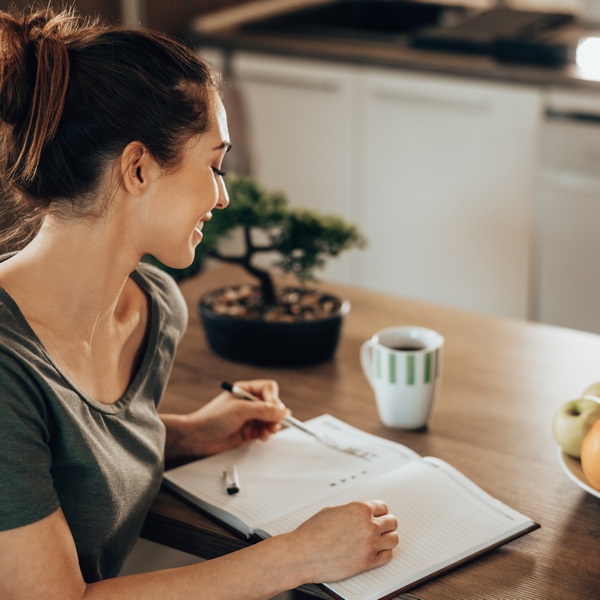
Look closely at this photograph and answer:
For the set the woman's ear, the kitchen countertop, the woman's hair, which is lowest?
the kitchen countertop

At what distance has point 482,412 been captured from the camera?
149cm

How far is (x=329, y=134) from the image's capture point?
3.34 m

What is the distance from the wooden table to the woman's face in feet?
1.10

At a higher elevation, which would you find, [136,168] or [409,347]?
[136,168]

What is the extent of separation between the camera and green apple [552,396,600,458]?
1295 millimetres

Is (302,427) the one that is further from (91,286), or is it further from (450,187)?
(450,187)

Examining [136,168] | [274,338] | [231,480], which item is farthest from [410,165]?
[136,168]

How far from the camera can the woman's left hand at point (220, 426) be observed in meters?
1.39

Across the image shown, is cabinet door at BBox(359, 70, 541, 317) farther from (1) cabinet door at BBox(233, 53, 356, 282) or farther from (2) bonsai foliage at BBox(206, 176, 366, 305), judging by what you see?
(2) bonsai foliage at BBox(206, 176, 366, 305)

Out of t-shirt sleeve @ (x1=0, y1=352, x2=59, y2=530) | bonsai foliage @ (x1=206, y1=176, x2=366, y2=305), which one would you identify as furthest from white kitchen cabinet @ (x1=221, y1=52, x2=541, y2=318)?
t-shirt sleeve @ (x1=0, y1=352, x2=59, y2=530)

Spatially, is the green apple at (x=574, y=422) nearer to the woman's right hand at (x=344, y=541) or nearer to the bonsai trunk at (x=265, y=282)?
the woman's right hand at (x=344, y=541)

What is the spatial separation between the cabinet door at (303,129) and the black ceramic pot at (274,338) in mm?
1738

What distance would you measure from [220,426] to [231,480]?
→ 0.13 metres

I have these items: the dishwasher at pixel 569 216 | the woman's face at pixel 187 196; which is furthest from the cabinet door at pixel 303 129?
the woman's face at pixel 187 196
